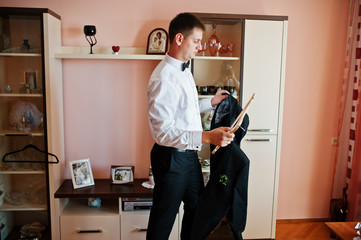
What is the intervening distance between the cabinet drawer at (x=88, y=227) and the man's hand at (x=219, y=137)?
127 cm

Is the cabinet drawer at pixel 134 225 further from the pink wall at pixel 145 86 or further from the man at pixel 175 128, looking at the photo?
the man at pixel 175 128

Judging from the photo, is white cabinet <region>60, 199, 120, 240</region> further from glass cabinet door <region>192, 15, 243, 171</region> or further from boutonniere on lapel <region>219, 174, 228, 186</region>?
boutonniere on lapel <region>219, 174, 228, 186</region>

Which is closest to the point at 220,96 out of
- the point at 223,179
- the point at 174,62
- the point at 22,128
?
the point at 174,62

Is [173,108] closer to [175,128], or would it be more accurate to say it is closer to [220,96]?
[175,128]

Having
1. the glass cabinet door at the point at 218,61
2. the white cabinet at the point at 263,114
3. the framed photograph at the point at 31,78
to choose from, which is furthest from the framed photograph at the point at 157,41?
the framed photograph at the point at 31,78

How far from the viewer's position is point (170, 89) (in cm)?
184

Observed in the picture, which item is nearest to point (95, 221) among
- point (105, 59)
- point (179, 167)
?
point (179, 167)

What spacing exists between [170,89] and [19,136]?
1.50 m

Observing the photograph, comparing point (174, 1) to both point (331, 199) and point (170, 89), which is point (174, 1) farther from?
point (331, 199)

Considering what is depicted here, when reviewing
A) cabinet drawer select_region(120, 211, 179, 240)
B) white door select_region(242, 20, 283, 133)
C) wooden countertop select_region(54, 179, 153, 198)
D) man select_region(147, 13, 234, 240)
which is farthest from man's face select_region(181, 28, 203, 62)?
cabinet drawer select_region(120, 211, 179, 240)

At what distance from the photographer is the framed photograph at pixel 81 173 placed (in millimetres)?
2717

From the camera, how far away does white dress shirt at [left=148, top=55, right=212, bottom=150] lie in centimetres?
179

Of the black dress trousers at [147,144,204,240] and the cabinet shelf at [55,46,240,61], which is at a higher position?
the cabinet shelf at [55,46,240,61]

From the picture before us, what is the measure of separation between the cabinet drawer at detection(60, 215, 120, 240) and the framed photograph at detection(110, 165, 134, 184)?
1.01 ft
